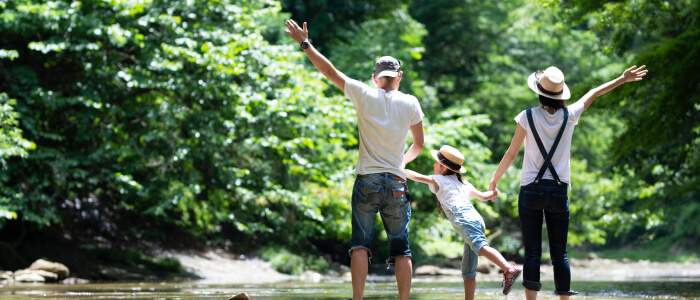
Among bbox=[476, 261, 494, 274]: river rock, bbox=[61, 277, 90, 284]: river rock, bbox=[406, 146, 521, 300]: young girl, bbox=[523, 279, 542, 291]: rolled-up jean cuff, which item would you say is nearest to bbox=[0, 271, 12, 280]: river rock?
bbox=[61, 277, 90, 284]: river rock

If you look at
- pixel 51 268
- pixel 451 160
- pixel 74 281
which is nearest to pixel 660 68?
pixel 451 160

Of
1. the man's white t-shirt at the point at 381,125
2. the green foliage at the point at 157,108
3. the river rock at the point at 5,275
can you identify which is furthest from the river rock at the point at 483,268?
the man's white t-shirt at the point at 381,125

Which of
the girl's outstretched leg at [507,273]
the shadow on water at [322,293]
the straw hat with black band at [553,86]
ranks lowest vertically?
the shadow on water at [322,293]

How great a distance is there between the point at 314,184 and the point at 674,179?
25.7 feet

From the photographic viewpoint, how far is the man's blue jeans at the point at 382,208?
5.52 m

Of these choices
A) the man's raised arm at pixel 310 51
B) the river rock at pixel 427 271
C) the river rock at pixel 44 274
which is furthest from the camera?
the river rock at pixel 427 271

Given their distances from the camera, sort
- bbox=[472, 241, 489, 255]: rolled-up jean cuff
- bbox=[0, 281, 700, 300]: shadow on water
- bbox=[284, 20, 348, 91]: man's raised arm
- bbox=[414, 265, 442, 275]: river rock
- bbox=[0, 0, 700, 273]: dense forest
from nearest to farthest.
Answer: bbox=[284, 20, 348, 91]: man's raised arm → bbox=[472, 241, 489, 255]: rolled-up jean cuff → bbox=[0, 281, 700, 300]: shadow on water → bbox=[0, 0, 700, 273]: dense forest → bbox=[414, 265, 442, 275]: river rock

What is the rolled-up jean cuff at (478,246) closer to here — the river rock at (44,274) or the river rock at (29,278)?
the river rock at (29,278)

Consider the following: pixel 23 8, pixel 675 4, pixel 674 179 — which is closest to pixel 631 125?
pixel 675 4

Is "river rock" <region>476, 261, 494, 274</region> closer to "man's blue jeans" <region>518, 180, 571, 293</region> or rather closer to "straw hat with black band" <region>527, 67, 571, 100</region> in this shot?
"man's blue jeans" <region>518, 180, 571, 293</region>

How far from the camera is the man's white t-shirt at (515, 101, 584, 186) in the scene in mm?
5500

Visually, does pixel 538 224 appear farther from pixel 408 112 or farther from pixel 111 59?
pixel 111 59

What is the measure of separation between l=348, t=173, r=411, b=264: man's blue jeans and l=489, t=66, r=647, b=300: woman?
84 cm

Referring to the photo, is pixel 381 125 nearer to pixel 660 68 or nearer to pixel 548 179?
pixel 548 179
